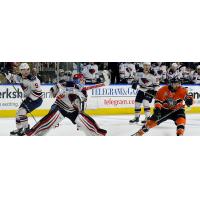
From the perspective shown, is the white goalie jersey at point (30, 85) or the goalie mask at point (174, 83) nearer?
the white goalie jersey at point (30, 85)

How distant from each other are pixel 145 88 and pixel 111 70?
19.3 inches

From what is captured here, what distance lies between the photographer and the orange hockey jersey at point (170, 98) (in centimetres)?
485

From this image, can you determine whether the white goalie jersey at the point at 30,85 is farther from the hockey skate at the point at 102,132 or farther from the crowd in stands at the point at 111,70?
the hockey skate at the point at 102,132

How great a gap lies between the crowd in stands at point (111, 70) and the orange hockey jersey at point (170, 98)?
11 centimetres

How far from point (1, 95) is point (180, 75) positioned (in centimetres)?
223

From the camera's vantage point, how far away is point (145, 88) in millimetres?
4832

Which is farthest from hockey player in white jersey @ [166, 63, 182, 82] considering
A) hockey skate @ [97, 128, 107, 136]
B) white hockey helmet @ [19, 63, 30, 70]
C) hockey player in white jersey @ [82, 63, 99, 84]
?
white hockey helmet @ [19, 63, 30, 70]

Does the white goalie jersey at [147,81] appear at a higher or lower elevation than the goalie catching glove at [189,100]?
higher

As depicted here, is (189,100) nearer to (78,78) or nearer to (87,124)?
(87,124)

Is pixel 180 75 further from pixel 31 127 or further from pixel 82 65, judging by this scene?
pixel 31 127

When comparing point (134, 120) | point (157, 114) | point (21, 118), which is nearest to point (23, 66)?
point (21, 118)

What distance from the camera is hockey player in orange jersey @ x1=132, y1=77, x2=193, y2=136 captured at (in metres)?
4.83

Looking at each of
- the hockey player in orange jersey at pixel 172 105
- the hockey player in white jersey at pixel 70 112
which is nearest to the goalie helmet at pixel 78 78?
the hockey player in white jersey at pixel 70 112

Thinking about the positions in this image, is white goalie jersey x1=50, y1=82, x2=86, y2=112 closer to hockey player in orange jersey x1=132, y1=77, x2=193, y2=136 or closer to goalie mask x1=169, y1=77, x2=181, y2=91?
hockey player in orange jersey x1=132, y1=77, x2=193, y2=136
